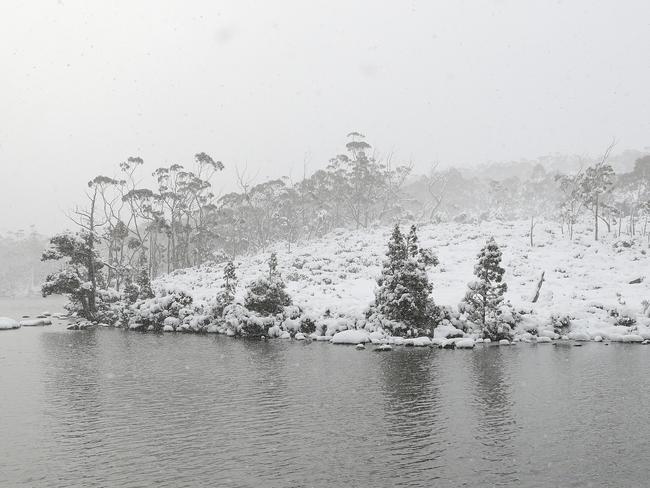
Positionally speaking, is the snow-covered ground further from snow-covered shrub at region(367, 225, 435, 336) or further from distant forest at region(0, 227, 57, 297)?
distant forest at region(0, 227, 57, 297)

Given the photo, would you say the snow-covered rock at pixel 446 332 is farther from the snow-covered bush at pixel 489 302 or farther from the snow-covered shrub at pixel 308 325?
the snow-covered shrub at pixel 308 325

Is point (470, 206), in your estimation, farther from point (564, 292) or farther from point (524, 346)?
point (524, 346)

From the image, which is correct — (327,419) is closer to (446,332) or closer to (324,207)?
(446,332)

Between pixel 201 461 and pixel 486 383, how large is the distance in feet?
42.5

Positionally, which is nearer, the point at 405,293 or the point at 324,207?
the point at 405,293

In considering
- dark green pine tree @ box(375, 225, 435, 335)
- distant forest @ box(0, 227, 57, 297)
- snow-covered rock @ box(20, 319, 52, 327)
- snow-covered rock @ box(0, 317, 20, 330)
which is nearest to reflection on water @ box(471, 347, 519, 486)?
dark green pine tree @ box(375, 225, 435, 335)

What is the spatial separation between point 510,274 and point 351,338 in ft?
76.2

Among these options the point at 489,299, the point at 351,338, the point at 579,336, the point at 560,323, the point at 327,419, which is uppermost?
the point at 489,299

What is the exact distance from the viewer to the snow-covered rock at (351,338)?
111ft

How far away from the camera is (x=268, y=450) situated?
13.9 metres

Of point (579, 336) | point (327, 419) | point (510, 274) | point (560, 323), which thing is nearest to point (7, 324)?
point (327, 419)

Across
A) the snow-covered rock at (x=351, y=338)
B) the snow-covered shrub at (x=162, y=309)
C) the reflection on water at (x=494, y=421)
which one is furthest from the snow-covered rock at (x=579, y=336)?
the snow-covered shrub at (x=162, y=309)

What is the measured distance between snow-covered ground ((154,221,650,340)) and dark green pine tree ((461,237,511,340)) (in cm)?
241

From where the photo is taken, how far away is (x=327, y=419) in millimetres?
16844
